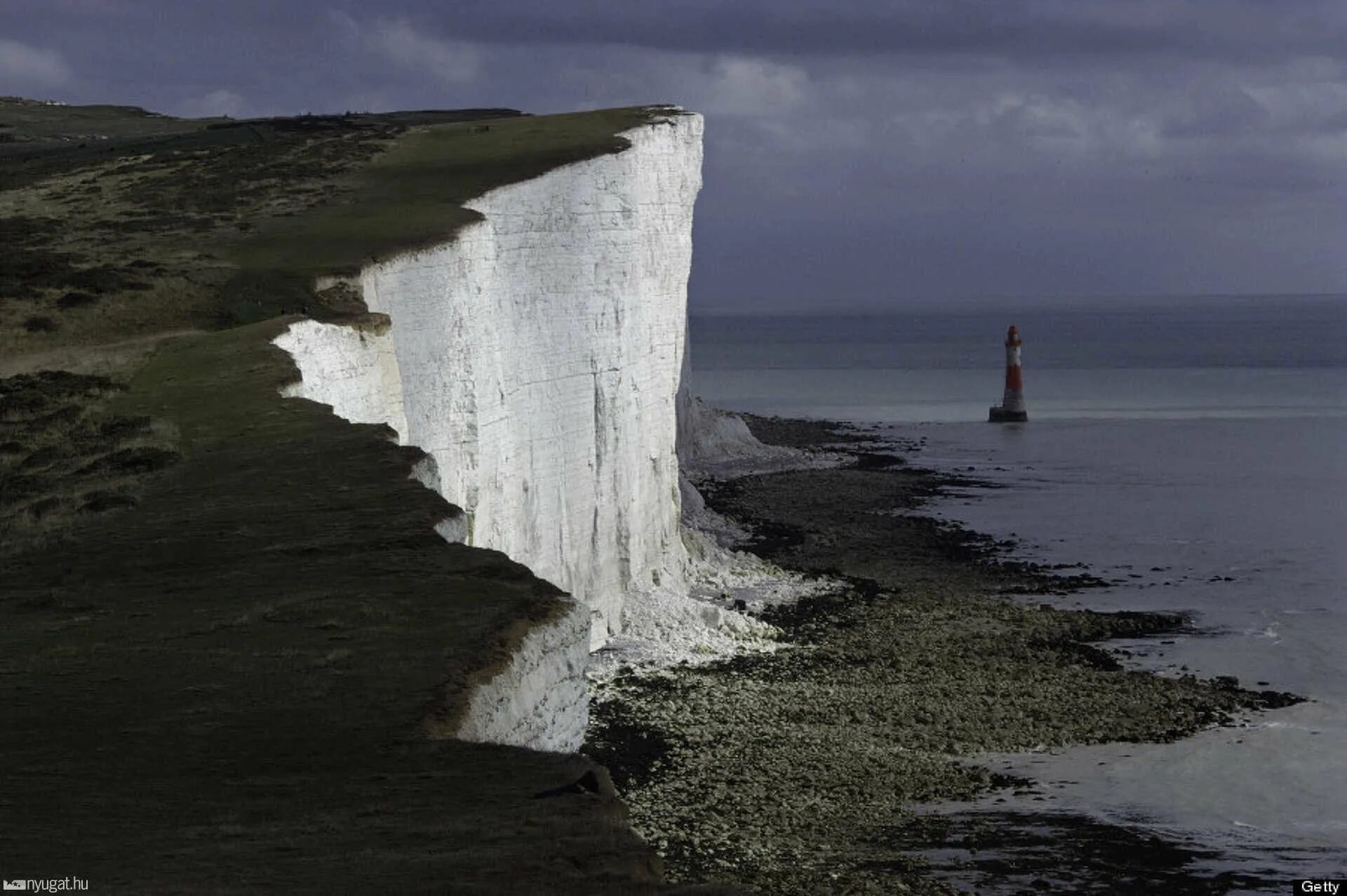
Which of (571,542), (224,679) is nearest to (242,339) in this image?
(571,542)

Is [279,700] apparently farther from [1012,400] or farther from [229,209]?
[1012,400]

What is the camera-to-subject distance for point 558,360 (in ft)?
96.5

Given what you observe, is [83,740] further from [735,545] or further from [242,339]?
[735,545]

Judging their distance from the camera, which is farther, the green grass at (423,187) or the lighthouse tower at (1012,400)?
the lighthouse tower at (1012,400)

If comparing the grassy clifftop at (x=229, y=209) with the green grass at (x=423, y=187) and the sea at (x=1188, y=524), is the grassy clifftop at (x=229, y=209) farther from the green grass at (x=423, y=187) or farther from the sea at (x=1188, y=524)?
the sea at (x=1188, y=524)

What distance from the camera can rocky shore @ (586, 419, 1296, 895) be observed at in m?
17.8

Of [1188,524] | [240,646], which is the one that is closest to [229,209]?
[240,646]

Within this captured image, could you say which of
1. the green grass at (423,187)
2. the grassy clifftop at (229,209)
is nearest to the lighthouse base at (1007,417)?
the grassy clifftop at (229,209)

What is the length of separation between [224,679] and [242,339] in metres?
12.2

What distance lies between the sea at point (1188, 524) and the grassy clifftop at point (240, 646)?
8.37 m

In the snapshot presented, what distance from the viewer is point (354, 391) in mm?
20484

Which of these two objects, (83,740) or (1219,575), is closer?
(83,740)

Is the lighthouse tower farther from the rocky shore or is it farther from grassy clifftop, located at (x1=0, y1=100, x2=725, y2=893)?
grassy clifftop, located at (x1=0, y1=100, x2=725, y2=893)

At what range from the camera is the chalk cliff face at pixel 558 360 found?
985 inches
